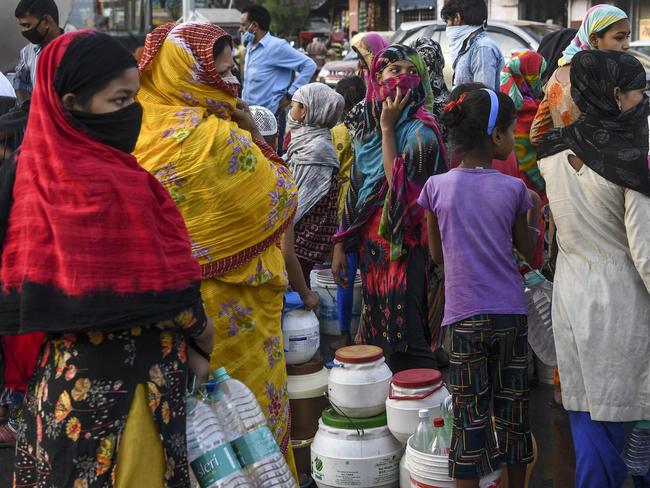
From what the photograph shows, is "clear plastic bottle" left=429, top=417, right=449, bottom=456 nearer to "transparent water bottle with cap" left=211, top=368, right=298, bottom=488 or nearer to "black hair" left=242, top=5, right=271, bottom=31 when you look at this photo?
"transparent water bottle with cap" left=211, top=368, right=298, bottom=488

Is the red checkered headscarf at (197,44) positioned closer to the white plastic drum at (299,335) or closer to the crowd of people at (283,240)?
the crowd of people at (283,240)

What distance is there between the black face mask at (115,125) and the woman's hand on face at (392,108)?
7.32 feet

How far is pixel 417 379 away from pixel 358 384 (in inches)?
10.2

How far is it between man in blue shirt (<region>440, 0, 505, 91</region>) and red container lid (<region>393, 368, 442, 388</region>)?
3.75m

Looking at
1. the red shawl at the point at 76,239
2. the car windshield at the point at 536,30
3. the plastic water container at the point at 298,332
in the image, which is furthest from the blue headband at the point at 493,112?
the car windshield at the point at 536,30

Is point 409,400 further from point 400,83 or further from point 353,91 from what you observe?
point 353,91

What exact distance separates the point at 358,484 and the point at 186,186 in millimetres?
1462

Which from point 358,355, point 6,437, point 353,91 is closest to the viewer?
point 358,355

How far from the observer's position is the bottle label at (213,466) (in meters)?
2.60

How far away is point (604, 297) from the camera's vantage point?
3406 millimetres

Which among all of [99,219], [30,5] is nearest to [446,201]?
[99,219]

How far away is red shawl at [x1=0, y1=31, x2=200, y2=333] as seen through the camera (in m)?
2.41

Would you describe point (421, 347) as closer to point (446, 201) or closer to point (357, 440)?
point (357, 440)

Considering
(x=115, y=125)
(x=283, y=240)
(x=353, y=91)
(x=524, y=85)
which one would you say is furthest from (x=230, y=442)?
(x=353, y=91)
